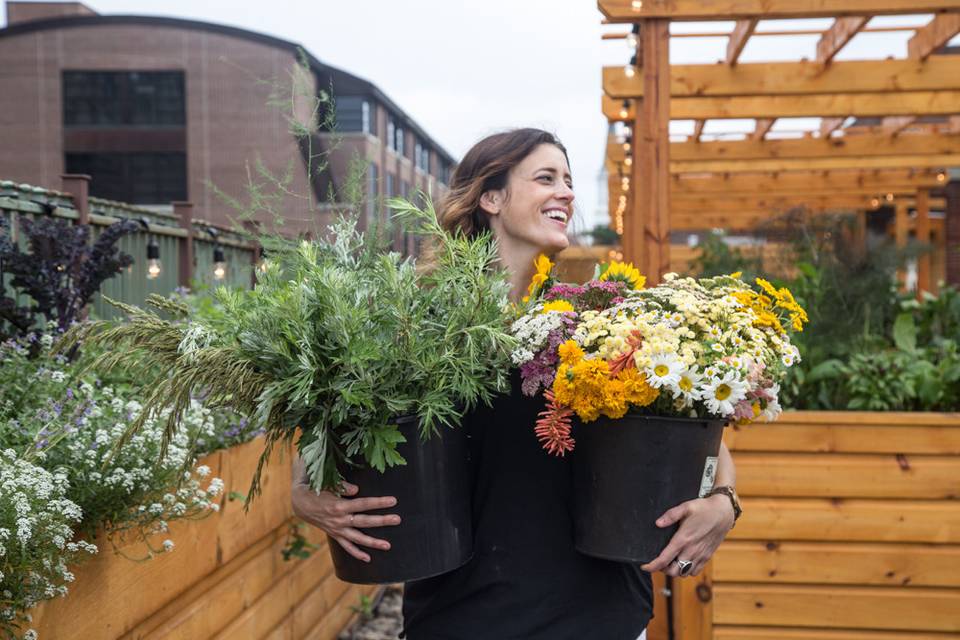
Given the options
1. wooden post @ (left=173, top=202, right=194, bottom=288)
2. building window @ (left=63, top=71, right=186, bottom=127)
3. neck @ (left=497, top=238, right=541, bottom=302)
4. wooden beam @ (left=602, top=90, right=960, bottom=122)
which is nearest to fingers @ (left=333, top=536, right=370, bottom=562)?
neck @ (left=497, top=238, right=541, bottom=302)

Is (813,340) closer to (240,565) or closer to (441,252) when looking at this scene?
(240,565)

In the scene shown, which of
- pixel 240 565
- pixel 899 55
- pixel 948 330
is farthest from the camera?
pixel 899 55

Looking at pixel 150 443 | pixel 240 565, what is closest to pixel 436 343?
pixel 150 443

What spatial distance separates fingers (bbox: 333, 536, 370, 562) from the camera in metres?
1.47

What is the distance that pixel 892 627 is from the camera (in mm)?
3137

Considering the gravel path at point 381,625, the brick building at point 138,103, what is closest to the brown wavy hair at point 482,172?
the gravel path at point 381,625

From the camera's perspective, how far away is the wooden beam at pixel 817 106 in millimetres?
6961

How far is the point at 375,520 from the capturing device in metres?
1.43

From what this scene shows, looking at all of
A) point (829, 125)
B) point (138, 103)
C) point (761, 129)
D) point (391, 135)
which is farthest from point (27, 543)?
point (391, 135)

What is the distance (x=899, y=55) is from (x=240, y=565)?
626 centimetres

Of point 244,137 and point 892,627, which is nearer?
point 892,627

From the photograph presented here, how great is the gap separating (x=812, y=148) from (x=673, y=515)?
8.97 m

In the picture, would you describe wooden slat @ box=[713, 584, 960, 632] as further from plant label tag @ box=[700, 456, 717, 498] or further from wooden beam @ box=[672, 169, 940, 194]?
wooden beam @ box=[672, 169, 940, 194]

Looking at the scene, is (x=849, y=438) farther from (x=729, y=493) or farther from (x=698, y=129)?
(x=698, y=129)
